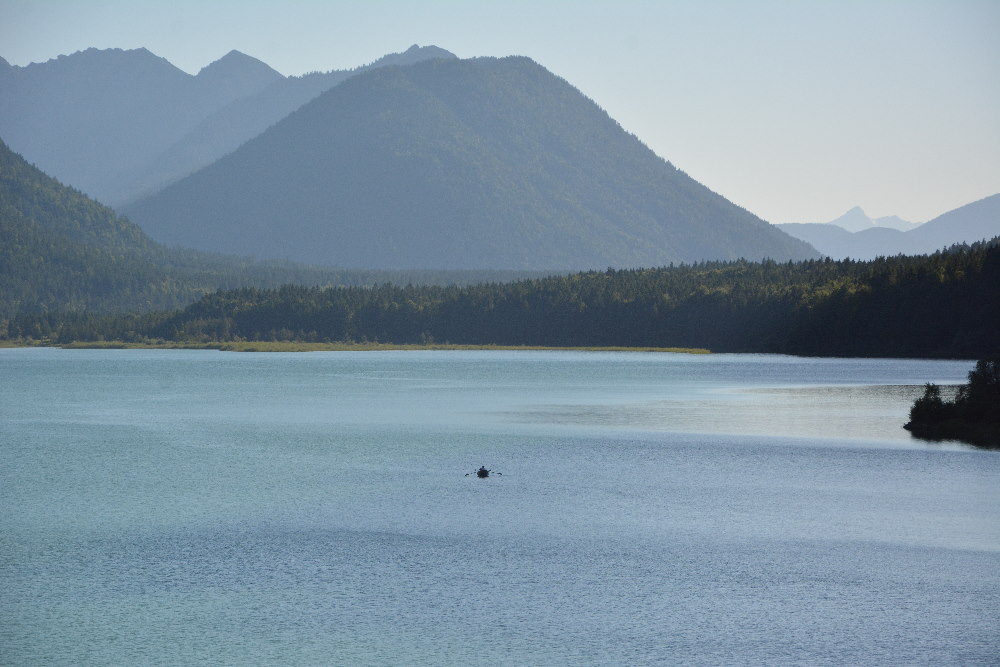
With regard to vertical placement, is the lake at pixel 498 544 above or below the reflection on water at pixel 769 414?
below

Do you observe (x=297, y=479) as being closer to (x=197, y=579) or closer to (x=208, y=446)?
(x=208, y=446)

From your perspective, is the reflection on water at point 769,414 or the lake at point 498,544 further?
the reflection on water at point 769,414

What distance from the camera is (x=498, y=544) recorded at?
4797cm

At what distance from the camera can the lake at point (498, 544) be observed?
34875 millimetres

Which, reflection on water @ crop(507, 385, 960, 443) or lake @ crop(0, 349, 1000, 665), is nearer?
lake @ crop(0, 349, 1000, 665)

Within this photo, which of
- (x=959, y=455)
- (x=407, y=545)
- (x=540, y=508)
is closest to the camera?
(x=407, y=545)

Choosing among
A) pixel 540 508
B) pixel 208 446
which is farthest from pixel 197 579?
pixel 208 446

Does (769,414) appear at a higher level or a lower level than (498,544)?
higher

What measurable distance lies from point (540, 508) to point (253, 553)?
15.6 m

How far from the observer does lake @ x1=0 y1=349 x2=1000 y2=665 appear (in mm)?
34875

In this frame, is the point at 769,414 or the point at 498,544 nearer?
the point at 498,544

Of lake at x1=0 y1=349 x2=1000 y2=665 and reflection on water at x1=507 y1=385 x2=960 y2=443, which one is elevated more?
reflection on water at x1=507 y1=385 x2=960 y2=443

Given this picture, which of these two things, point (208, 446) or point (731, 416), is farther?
point (731, 416)

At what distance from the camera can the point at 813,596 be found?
130 ft
